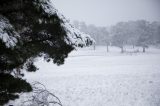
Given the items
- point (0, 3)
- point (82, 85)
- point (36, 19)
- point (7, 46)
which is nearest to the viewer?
point (7, 46)

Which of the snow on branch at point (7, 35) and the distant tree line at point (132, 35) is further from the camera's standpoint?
the distant tree line at point (132, 35)

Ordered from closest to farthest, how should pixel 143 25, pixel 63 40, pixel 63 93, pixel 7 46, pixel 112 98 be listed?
pixel 7 46 → pixel 63 40 → pixel 112 98 → pixel 63 93 → pixel 143 25

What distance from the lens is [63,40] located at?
4.39 metres

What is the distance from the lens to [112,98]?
35.4ft

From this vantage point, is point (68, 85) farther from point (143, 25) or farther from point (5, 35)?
point (143, 25)

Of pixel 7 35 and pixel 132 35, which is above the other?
pixel 132 35

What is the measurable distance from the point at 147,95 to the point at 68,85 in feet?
18.2

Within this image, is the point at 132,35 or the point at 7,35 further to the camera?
the point at 132,35

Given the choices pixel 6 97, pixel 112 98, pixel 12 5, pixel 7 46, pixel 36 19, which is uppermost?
pixel 12 5

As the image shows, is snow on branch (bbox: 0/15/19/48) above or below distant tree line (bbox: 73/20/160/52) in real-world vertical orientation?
below

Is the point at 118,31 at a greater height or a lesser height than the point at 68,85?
greater

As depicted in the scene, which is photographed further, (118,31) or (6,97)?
(118,31)

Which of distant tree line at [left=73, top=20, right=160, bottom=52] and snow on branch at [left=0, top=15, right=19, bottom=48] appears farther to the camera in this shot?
distant tree line at [left=73, top=20, right=160, bottom=52]

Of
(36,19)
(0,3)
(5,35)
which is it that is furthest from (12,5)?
(5,35)
